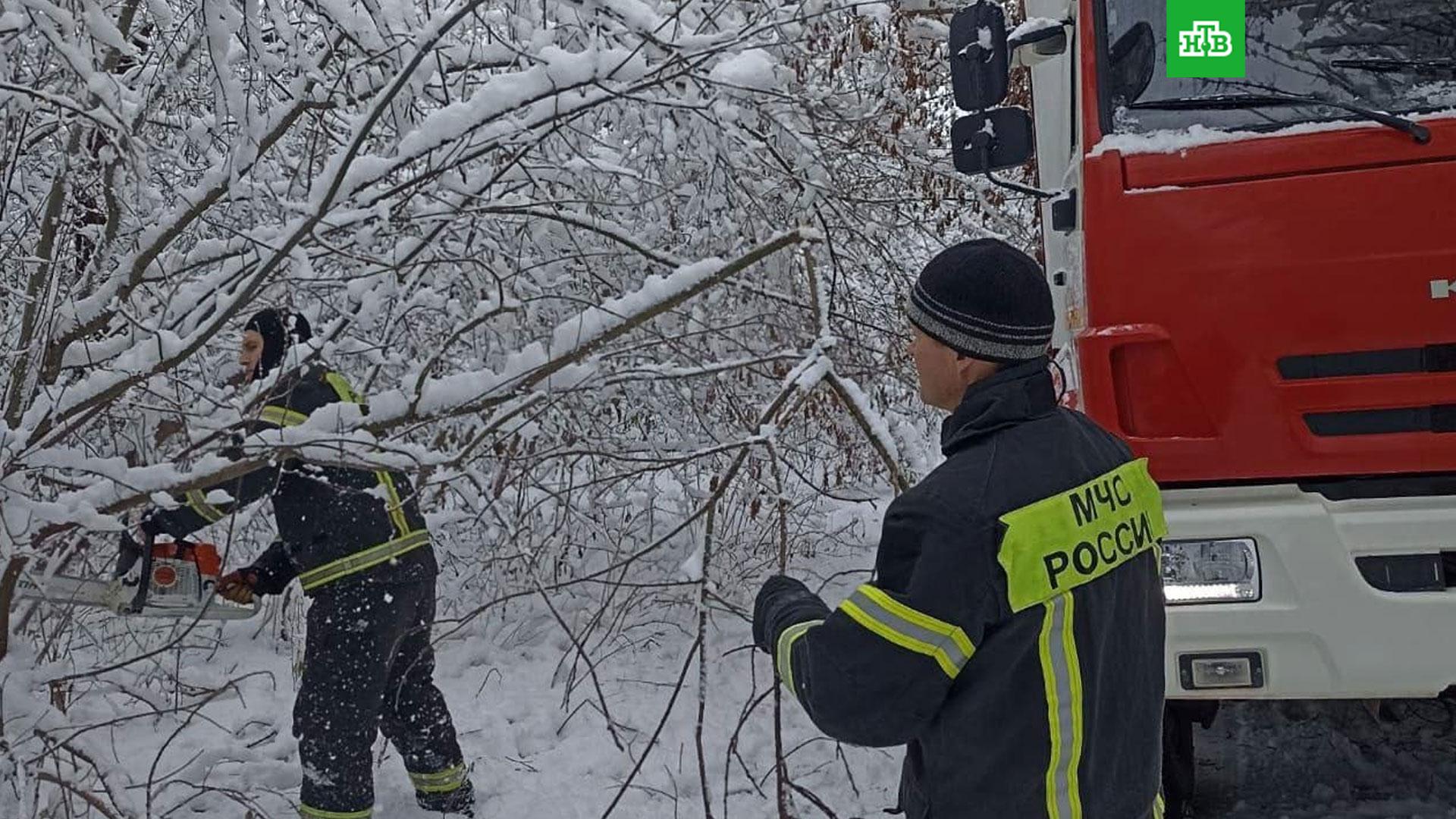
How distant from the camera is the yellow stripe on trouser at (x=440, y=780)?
441cm

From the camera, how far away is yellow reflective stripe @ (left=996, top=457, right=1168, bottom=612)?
5.68 feet

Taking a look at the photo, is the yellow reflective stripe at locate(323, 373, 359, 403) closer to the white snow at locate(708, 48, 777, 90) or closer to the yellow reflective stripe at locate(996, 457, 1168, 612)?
the white snow at locate(708, 48, 777, 90)

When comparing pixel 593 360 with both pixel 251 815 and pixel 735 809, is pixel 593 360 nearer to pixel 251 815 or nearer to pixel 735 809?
pixel 251 815

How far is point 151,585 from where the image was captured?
133 inches

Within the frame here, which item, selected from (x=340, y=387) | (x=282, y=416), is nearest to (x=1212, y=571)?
(x=282, y=416)

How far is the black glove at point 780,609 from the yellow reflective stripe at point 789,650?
3 centimetres

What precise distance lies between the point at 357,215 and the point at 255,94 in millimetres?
575

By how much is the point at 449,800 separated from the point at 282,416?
196 cm

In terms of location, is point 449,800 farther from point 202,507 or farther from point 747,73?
point 747,73

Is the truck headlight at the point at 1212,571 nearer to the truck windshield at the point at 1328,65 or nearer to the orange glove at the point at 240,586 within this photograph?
the truck windshield at the point at 1328,65

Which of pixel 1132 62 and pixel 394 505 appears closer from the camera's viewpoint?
pixel 394 505

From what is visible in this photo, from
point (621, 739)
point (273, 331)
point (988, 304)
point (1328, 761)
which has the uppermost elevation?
point (273, 331)

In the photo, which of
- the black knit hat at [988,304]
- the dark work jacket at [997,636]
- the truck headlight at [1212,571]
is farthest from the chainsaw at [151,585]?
the truck headlight at [1212,571]

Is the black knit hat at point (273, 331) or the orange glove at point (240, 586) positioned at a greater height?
the black knit hat at point (273, 331)
